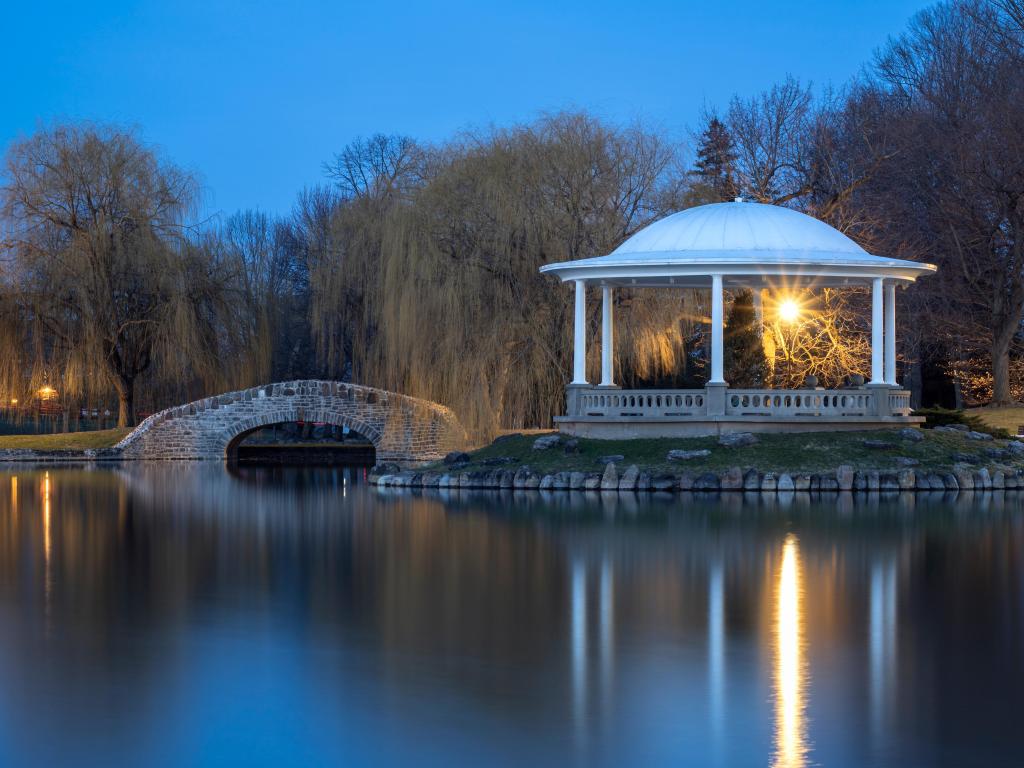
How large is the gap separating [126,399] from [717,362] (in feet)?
69.9

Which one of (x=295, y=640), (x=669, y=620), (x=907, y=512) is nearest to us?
(x=295, y=640)

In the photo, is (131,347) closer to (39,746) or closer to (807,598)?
(807,598)

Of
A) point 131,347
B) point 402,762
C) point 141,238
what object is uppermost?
point 141,238

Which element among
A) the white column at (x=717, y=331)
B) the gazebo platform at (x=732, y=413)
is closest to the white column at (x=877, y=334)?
the gazebo platform at (x=732, y=413)

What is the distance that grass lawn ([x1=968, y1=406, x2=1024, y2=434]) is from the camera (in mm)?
33278

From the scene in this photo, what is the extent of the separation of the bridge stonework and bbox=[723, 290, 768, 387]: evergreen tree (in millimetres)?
6701

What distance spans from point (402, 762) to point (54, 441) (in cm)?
3631

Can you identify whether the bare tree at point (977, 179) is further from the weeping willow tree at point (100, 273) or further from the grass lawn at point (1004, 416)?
the weeping willow tree at point (100, 273)

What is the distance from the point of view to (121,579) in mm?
14438

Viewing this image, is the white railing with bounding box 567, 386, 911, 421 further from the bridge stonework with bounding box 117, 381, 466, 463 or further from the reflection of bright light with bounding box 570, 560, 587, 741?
the reflection of bright light with bounding box 570, 560, 587, 741

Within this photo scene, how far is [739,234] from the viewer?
28391mm

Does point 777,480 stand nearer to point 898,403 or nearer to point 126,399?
point 898,403

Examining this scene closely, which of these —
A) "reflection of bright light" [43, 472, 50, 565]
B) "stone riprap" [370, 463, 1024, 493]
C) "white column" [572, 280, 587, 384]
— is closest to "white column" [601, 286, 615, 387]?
"white column" [572, 280, 587, 384]

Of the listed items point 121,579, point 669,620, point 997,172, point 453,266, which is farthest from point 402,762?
point 997,172
